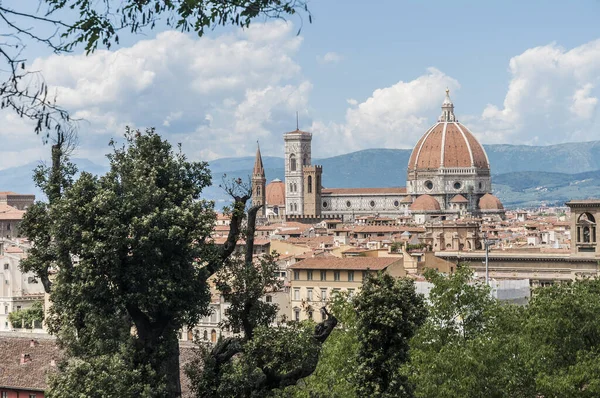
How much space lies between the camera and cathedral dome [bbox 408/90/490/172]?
18675 centimetres

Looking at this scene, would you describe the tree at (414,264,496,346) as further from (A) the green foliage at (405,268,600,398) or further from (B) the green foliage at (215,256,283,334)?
(B) the green foliage at (215,256,283,334)

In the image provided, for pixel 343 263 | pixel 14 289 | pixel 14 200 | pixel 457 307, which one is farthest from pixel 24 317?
pixel 14 200

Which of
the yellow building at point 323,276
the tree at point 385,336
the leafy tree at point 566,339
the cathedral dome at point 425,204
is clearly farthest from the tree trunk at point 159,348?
the cathedral dome at point 425,204

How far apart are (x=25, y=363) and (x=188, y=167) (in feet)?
65.3

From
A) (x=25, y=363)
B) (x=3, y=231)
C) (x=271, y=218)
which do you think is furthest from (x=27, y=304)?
(x=271, y=218)

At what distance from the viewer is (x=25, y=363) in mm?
38875

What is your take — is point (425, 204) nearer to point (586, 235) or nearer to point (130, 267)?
point (586, 235)

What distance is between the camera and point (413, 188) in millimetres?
185250

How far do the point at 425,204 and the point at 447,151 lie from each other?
23.3m

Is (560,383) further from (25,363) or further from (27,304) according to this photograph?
(27,304)

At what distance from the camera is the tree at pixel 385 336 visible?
22375mm

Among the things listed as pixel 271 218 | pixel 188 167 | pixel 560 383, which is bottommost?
pixel 560 383

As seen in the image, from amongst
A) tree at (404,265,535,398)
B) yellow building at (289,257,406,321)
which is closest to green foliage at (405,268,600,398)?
tree at (404,265,535,398)

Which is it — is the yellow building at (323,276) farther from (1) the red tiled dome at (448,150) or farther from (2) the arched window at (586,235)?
(1) the red tiled dome at (448,150)
